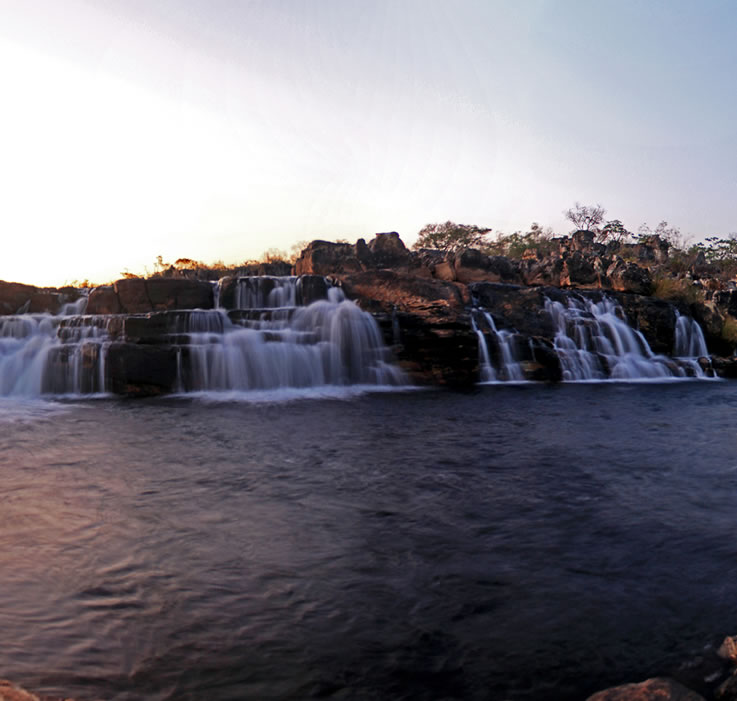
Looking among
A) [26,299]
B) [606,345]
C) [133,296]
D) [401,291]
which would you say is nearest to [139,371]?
[133,296]

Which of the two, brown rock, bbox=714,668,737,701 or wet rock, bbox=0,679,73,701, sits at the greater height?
wet rock, bbox=0,679,73,701

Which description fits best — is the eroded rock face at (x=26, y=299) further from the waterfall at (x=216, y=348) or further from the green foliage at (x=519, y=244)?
the green foliage at (x=519, y=244)

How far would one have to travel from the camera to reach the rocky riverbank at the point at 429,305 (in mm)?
16141

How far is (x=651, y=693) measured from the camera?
95.6 inches

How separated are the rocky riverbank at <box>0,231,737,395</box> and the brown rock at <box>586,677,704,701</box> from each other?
Answer: 1394 centimetres

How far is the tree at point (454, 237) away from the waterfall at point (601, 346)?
106ft

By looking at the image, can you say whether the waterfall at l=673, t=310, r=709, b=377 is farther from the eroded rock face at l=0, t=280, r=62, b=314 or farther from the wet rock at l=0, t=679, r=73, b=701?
the eroded rock face at l=0, t=280, r=62, b=314

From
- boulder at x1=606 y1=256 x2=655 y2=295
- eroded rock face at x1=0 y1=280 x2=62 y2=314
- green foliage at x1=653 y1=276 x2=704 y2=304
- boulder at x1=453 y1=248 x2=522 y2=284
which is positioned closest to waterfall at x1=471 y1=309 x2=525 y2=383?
boulder at x1=453 y1=248 x2=522 y2=284

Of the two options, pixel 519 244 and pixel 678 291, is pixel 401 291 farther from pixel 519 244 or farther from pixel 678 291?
pixel 519 244

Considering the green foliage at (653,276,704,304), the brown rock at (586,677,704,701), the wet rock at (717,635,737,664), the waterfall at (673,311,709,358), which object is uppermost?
the green foliage at (653,276,704,304)

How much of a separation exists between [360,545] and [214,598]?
4.36ft

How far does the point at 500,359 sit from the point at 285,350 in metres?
6.66

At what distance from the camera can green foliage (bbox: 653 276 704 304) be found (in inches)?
926

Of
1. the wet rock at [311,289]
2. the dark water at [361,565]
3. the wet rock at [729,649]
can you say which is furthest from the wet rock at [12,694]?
the wet rock at [311,289]
